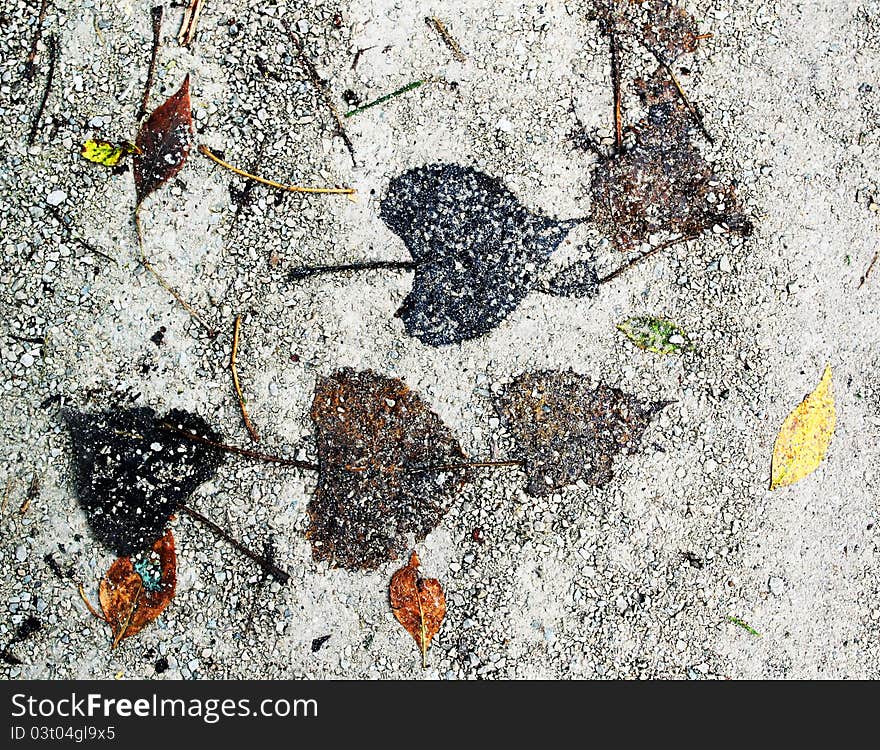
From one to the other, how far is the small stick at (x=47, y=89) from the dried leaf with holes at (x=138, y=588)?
1.55 meters

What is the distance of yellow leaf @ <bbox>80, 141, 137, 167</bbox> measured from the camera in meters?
2.71

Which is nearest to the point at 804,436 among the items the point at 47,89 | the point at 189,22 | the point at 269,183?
the point at 269,183

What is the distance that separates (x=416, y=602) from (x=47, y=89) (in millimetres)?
2313

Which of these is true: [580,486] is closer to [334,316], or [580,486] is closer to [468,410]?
[468,410]

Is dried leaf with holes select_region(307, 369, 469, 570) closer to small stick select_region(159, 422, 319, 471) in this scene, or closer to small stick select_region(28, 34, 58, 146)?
small stick select_region(159, 422, 319, 471)

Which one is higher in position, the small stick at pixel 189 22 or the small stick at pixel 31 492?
the small stick at pixel 189 22

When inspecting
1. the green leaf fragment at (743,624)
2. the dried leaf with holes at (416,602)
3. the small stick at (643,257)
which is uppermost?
the small stick at (643,257)

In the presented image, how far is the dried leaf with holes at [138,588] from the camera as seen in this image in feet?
8.82

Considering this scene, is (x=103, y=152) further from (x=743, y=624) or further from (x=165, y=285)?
(x=743, y=624)

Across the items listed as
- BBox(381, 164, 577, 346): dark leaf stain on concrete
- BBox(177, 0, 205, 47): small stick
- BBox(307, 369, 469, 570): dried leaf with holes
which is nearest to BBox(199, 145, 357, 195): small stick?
BBox(381, 164, 577, 346): dark leaf stain on concrete

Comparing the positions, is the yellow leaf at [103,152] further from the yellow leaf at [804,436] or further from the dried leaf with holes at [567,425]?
the yellow leaf at [804,436]

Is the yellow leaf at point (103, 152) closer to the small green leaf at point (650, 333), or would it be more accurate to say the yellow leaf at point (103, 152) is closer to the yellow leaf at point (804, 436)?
the small green leaf at point (650, 333)

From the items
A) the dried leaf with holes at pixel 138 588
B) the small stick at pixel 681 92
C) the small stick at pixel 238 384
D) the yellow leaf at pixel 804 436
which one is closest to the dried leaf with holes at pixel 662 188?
the small stick at pixel 681 92

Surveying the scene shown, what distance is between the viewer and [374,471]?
2.71 metres
